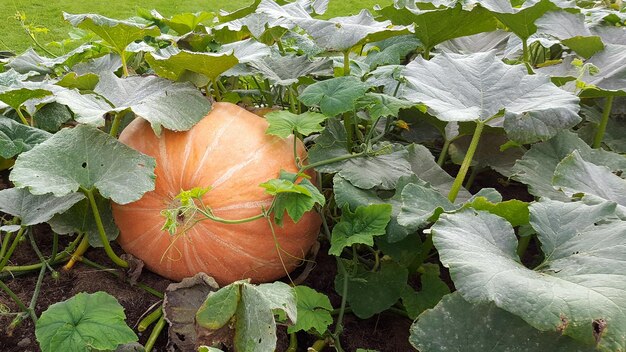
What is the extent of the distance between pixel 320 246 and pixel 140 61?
3.05ft

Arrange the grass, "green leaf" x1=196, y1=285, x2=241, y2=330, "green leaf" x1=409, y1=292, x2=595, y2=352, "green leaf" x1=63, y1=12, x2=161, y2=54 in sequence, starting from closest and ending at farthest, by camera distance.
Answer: "green leaf" x1=409, y1=292, x2=595, y2=352, "green leaf" x1=196, y1=285, x2=241, y2=330, "green leaf" x1=63, y1=12, x2=161, y2=54, the grass

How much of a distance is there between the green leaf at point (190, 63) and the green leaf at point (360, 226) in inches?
18.1

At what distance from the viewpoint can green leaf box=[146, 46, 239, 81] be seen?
143cm

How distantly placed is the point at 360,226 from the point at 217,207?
1.15 ft

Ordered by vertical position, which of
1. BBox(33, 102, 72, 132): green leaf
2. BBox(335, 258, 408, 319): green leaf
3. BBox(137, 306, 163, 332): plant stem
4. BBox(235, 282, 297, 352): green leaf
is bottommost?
BBox(137, 306, 163, 332): plant stem

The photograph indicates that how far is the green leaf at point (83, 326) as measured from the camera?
1095mm

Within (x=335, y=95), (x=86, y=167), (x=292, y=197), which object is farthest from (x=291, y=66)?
(x=86, y=167)

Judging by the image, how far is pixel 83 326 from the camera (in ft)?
3.69

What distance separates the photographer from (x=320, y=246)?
163cm

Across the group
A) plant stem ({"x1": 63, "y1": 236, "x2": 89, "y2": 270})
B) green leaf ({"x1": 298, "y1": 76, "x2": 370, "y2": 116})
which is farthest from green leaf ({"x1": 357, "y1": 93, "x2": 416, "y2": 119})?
plant stem ({"x1": 63, "y1": 236, "x2": 89, "y2": 270})

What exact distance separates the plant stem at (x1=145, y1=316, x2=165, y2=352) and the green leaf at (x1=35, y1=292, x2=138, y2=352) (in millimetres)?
152

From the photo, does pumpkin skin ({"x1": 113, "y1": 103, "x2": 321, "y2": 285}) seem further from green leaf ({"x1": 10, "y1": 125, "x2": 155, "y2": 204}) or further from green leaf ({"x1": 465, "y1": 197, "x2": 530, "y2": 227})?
green leaf ({"x1": 465, "y1": 197, "x2": 530, "y2": 227})

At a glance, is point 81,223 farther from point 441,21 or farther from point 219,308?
point 441,21

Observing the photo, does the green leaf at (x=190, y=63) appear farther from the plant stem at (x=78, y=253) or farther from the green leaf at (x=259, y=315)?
the green leaf at (x=259, y=315)
